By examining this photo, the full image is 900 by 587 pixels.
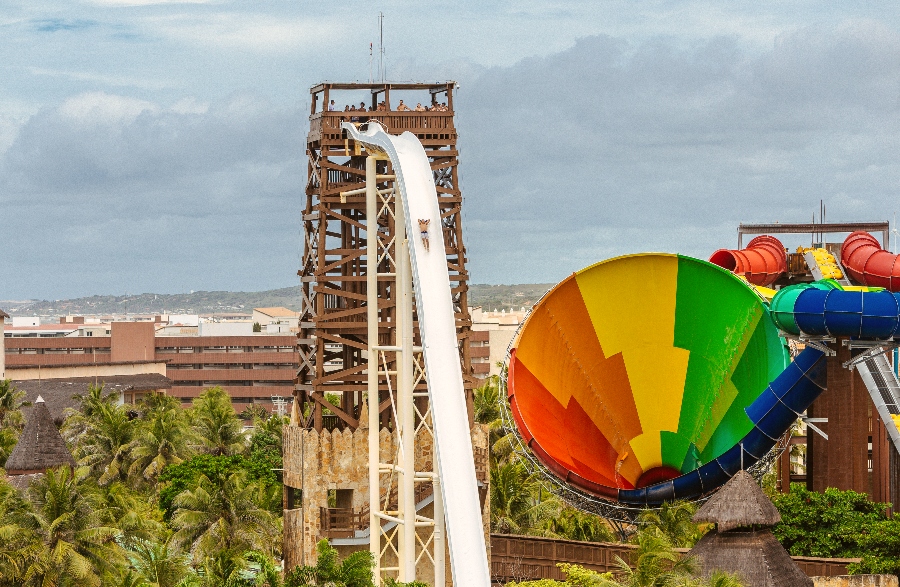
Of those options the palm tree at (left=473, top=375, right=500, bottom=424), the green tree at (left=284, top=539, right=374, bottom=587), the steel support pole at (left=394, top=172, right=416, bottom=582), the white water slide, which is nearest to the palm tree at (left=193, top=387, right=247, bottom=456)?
the palm tree at (left=473, top=375, right=500, bottom=424)

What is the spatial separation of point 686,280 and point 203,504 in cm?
1406

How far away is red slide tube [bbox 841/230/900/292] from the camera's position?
4244 cm

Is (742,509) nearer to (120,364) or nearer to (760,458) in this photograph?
(760,458)

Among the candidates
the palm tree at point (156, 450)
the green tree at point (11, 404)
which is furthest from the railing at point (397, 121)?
the green tree at point (11, 404)

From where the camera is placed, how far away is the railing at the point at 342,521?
122 feet

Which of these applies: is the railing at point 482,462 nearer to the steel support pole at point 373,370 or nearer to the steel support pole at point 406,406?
the steel support pole at point 373,370

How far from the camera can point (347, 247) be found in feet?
130

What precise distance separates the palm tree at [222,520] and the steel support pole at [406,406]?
14809 mm

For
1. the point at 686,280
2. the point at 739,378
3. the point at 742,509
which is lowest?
the point at 742,509

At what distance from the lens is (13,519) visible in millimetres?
33844

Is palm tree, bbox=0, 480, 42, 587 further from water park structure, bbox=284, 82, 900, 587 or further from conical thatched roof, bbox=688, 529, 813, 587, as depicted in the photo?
conical thatched roof, bbox=688, 529, 813, 587

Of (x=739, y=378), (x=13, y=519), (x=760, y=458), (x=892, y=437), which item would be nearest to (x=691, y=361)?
(x=739, y=378)

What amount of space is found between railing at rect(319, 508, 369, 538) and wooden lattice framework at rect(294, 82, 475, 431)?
213 cm

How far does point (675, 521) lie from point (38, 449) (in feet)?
63.2
